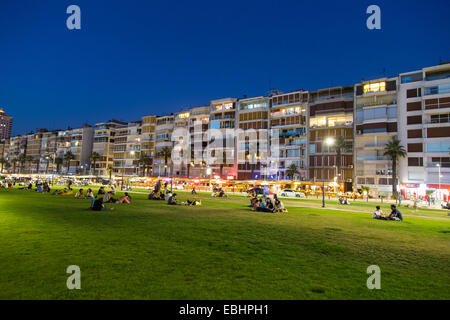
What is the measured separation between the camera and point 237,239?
34.9 feet

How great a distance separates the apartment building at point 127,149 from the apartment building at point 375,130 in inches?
2884

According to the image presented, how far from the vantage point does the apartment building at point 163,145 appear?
92.1m

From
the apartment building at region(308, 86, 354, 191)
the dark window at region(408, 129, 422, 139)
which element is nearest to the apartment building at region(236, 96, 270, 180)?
the apartment building at region(308, 86, 354, 191)

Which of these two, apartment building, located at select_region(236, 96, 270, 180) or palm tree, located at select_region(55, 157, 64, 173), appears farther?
palm tree, located at select_region(55, 157, 64, 173)

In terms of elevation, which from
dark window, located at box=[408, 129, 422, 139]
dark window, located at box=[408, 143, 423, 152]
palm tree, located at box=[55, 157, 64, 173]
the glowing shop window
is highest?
the glowing shop window

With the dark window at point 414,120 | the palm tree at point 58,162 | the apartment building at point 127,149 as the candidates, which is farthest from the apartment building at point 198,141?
the palm tree at point 58,162

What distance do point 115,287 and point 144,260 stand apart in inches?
73.1

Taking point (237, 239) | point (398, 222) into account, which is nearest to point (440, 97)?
point (398, 222)

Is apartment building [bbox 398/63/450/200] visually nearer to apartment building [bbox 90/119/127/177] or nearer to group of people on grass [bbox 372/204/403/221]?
group of people on grass [bbox 372/204/403/221]

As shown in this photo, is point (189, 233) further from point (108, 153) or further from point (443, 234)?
point (108, 153)

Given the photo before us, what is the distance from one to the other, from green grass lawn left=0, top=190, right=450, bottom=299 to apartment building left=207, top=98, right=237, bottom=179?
213ft

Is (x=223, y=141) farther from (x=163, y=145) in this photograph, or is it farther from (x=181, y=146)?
(x=163, y=145)

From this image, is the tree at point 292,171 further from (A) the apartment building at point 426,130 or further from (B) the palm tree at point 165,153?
Answer: (B) the palm tree at point 165,153

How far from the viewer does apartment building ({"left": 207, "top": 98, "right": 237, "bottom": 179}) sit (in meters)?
78.1
